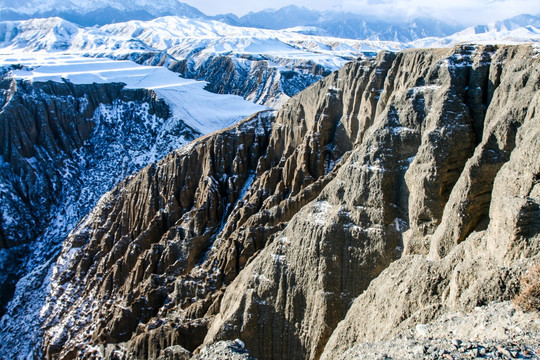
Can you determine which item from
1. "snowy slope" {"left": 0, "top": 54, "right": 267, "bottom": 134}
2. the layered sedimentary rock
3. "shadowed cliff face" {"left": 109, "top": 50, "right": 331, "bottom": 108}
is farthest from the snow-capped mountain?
"shadowed cliff face" {"left": 109, "top": 50, "right": 331, "bottom": 108}

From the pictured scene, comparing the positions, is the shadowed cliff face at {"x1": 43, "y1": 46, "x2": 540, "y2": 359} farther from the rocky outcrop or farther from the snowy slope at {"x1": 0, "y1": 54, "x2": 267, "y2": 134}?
the snowy slope at {"x1": 0, "y1": 54, "x2": 267, "y2": 134}

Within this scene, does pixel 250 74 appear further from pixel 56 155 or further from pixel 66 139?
pixel 56 155

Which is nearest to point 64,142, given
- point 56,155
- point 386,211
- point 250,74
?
point 56,155

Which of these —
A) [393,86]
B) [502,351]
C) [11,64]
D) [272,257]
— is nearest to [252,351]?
[272,257]

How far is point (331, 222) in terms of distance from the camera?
27.6m

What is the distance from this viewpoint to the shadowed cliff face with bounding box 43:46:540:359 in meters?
17.4

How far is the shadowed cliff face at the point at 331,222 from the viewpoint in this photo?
17.4 metres

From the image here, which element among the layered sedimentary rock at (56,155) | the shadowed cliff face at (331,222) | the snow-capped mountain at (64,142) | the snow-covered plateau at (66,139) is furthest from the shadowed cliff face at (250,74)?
the shadowed cliff face at (331,222)

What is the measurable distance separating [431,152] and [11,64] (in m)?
137

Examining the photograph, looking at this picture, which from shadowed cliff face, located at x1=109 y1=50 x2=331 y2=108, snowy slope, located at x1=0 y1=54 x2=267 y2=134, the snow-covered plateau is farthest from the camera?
shadowed cliff face, located at x1=109 y1=50 x2=331 y2=108

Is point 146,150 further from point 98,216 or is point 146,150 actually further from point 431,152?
point 431,152

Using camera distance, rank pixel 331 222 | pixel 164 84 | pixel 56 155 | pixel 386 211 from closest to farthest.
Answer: pixel 386 211 < pixel 331 222 < pixel 56 155 < pixel 164 84

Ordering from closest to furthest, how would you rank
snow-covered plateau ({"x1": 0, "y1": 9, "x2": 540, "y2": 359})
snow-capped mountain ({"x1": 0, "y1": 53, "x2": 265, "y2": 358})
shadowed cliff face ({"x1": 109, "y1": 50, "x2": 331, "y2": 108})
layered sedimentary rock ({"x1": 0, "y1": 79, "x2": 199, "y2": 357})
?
Result: snow-covered plateau ({"x1": 0, "y1": 9, "x2": 540, "y2": 359})
layered sedimentary rock ({"x1": 0, "y1": 79, "x2": 199, "y2": 357})
snow-capped mountain ({"x1": 0, "y1": 53, "x2": 265, "y2": 358})
shadowed cliff face ({"x1": 109, "y1": 50, "x2": 331, "y2": 108})

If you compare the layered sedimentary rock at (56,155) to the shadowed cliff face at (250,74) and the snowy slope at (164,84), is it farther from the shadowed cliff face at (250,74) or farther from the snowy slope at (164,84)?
the shadowed cliff face at (250,74)
